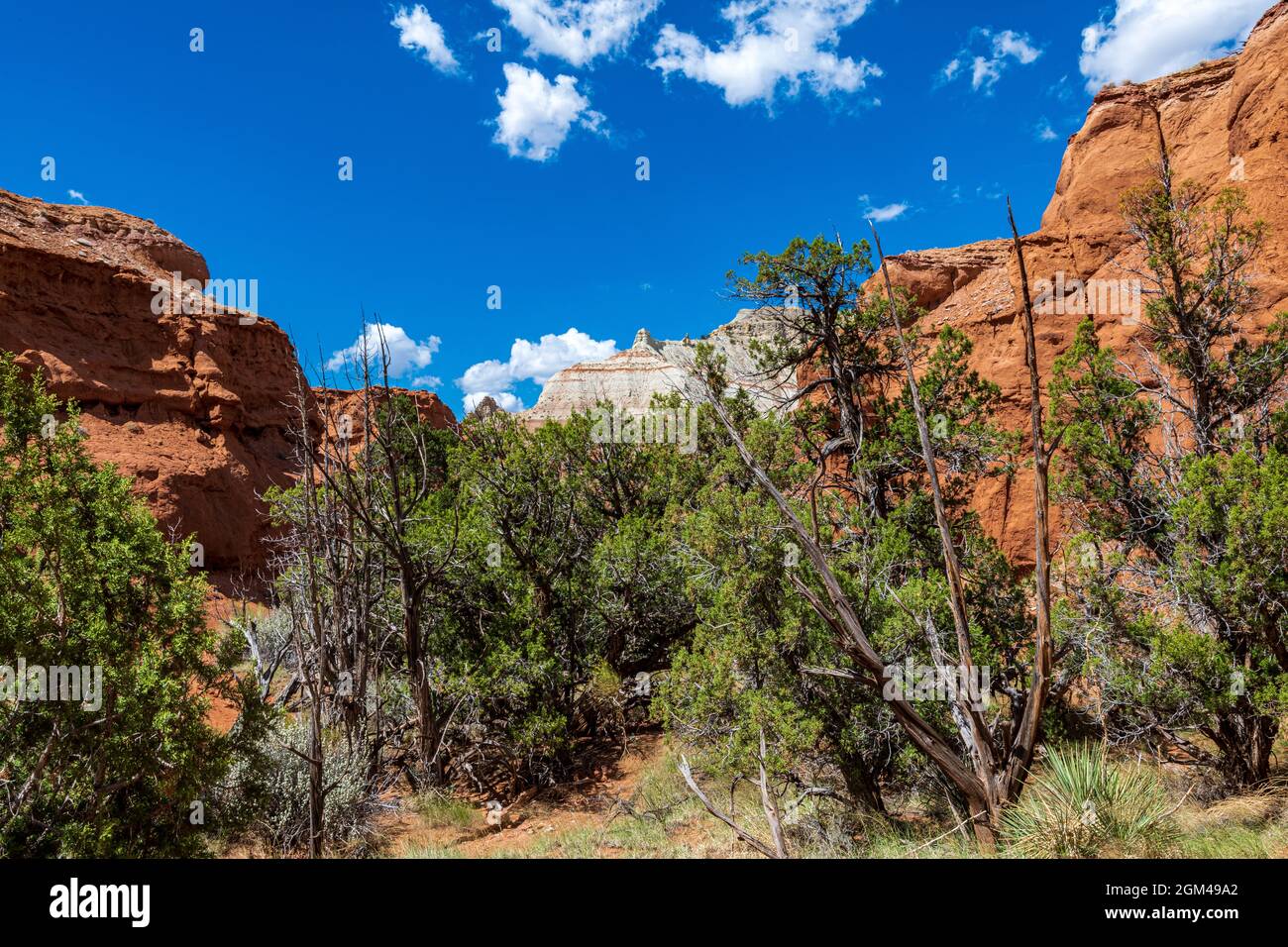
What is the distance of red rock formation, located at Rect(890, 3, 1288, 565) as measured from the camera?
539 inches

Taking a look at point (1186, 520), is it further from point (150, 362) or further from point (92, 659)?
point (150, 362)

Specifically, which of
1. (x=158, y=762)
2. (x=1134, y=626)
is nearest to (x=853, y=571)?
(x=1134, y=626)

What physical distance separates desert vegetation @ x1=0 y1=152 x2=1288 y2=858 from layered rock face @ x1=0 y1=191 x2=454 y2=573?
19860mm

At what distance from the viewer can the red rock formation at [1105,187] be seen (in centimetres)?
1369

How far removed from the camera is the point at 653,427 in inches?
648

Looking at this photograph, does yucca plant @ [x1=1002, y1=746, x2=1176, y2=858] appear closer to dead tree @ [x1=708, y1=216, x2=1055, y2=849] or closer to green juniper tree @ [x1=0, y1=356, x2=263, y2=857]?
dead tree @ [x1=708, y1=216, x2=1055, y2=849]

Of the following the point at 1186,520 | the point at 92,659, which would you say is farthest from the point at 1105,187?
the point at 92,659

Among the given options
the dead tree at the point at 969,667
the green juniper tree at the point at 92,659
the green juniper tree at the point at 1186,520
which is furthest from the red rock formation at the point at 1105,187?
the green juniper tree at the point at 92,659

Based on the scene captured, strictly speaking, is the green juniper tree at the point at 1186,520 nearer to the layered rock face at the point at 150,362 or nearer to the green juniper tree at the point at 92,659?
the green juniper tree at the point at 92,659

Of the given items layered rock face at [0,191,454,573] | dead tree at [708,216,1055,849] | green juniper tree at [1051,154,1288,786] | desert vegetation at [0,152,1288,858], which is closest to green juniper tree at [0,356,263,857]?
desert vegetation at [0,152,1288,858]

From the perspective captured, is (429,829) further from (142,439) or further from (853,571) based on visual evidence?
(142,439)

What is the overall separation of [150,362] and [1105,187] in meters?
38.9
